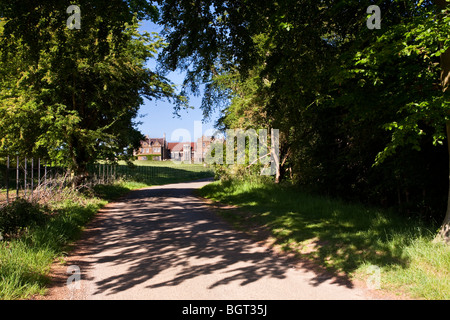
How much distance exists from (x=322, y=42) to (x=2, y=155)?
45.7 ft

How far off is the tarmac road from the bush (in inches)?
55.2

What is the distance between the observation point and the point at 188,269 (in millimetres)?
5484

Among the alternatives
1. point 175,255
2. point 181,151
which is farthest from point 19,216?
point 181,151

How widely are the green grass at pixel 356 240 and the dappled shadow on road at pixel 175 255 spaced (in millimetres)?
657

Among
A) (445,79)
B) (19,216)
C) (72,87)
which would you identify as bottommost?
(19,216)

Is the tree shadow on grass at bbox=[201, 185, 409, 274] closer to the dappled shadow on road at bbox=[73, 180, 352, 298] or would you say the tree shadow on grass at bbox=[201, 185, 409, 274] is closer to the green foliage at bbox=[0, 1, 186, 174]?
the dappled shadow on road at bbox=[73, 180, 352, 298]

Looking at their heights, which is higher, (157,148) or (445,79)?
(157,148)

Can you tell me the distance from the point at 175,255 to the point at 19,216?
4575 millimetres

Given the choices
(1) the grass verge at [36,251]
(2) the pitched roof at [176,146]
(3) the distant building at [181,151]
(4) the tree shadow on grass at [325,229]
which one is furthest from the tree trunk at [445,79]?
(2) the pitched roof at [176,146]

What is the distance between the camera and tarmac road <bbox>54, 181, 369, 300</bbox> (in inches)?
178

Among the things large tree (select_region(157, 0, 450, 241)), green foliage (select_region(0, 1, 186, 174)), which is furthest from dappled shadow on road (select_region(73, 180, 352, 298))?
green foliage (select_region(0, 1, 186, 174))

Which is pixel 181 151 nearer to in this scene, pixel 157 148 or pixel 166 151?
pixel 166 151

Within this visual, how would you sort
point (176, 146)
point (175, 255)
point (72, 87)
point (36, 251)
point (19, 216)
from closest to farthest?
point (36, 251)
point (175, 255)
point (19, 216)
point (72, 87)
point (176, 146)

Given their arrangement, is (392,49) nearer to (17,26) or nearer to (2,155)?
(17,26)
